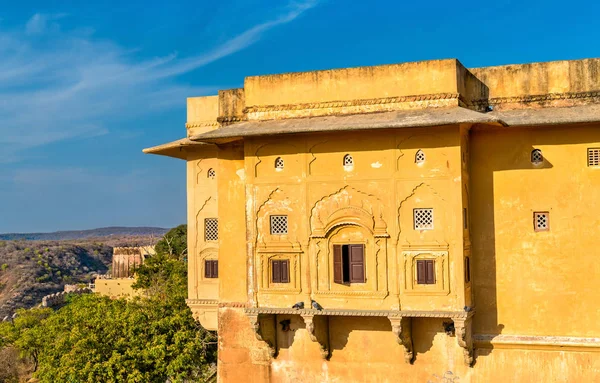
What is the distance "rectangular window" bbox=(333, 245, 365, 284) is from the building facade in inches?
1.3

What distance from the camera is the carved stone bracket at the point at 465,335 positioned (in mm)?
15875

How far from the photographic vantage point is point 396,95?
17172 mm

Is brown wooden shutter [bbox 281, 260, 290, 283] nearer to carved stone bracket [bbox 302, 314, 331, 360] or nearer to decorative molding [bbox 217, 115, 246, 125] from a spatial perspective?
carved stone bracket [bbox 302, 314, 331, 360]

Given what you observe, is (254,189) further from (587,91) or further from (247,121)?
(587,91)

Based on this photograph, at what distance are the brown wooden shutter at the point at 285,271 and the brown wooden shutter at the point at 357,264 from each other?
5.36 feet

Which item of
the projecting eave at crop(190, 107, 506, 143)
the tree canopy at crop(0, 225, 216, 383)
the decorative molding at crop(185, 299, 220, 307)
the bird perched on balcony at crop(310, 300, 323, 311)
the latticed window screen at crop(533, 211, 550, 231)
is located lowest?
the tree canopy at crop(0, 225, 216, 383)

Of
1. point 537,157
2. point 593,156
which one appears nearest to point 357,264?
point 537,157

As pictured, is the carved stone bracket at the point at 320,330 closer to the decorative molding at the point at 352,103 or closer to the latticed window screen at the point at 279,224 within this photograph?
the latticed window screen at the point at 279,224

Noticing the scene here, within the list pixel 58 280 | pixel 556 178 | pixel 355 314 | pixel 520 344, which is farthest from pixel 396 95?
pixel 58 280

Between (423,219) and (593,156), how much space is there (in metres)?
4.17

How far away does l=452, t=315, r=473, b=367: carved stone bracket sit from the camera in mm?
15875

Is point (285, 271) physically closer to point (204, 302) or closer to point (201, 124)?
point (204, 302)

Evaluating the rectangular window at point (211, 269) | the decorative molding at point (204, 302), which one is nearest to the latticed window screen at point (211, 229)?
the rectangular window at point (211, 269)

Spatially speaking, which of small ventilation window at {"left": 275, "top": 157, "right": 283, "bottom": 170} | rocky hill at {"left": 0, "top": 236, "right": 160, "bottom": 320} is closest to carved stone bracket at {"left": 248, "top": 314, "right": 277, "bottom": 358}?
small ventilation window at {"left": 275, "top": 157, "right": 283, "bottom": 170}
